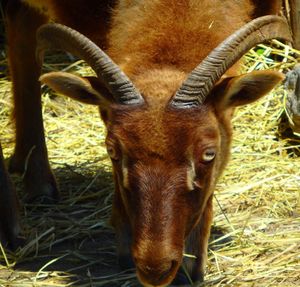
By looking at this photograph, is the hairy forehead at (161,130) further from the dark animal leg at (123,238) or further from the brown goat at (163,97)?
the dark animal leg at (123,238)

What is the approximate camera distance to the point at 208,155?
538 centimetres

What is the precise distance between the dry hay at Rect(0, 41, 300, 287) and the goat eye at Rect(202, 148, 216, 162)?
3.31 feet

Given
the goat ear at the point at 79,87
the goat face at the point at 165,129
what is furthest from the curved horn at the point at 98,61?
the goat ear at the point at 79,87

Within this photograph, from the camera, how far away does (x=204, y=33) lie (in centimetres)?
587

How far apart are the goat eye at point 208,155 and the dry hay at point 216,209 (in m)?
1.01

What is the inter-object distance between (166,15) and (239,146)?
10.3ft

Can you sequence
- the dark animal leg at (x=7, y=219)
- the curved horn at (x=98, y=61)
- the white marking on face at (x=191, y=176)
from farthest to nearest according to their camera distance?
the dark animal leg at (x=7, y=219) < the curved horn at (x=98, y=61) < the white marking on face at (x=191, y=176)

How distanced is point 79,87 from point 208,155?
3.16 ft

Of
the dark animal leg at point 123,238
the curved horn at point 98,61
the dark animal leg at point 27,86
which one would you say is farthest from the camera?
the dark animal leg at point 27,86

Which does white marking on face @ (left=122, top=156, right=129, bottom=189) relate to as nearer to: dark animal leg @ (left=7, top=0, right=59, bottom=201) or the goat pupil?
the goat pupil

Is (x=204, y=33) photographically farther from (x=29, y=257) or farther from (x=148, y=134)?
(x=29, y=257)

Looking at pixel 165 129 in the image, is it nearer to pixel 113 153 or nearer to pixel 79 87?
pixel 113 153

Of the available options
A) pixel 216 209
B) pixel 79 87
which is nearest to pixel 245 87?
pixel 79 87

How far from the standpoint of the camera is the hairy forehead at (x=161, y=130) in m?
5.21
